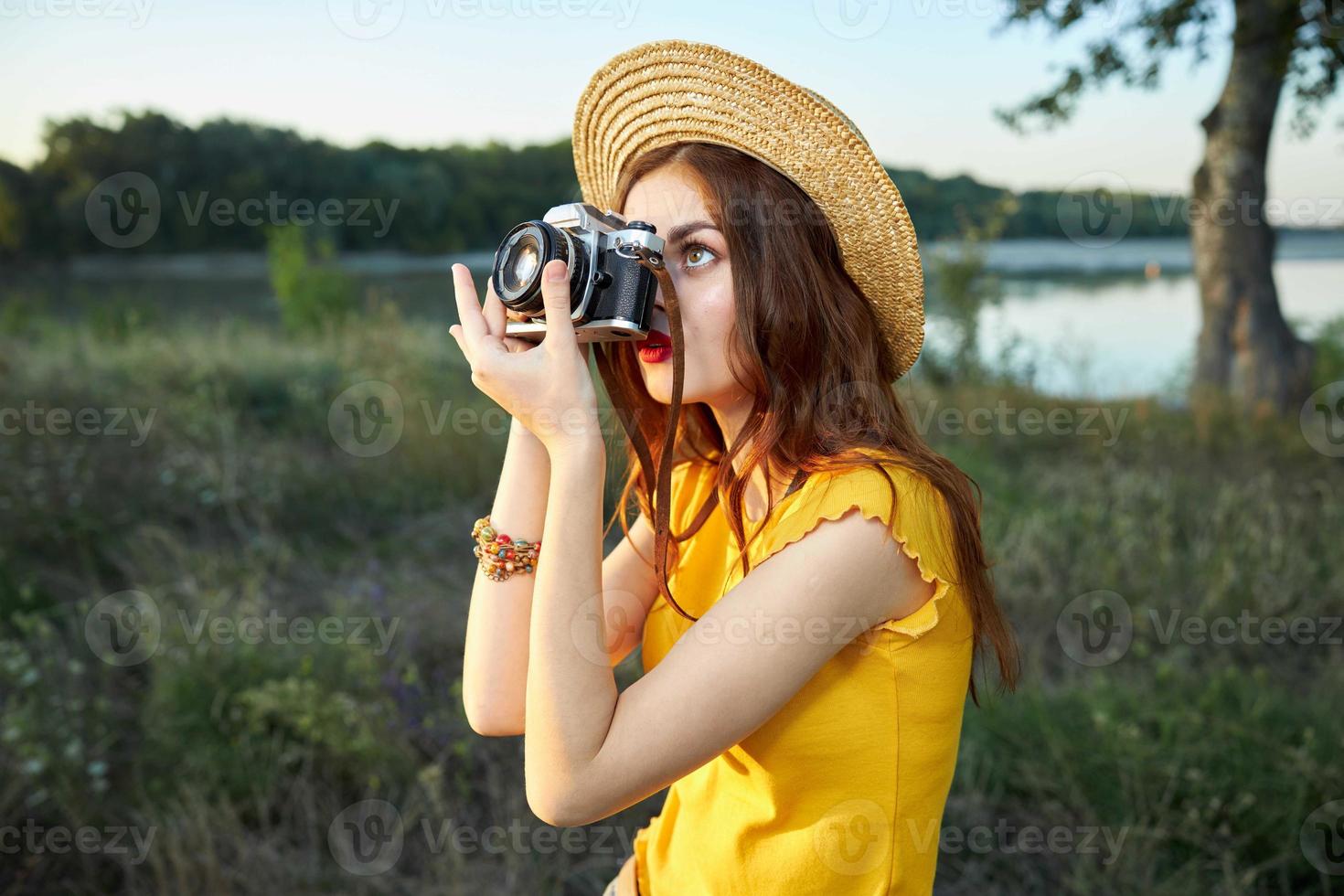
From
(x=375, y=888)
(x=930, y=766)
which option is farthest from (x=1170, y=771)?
(x=375, y=888)

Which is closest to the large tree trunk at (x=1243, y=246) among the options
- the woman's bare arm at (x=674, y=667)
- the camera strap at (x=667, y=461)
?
the camera strap at (x=667, y=461)

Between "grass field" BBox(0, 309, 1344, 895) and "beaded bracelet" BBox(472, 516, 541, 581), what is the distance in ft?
3.60

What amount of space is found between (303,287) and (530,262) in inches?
279

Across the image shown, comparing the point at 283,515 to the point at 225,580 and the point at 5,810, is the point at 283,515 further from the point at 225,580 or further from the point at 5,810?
the point at 5,810

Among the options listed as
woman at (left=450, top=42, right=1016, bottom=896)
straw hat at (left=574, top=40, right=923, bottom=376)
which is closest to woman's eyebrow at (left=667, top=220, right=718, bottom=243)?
woman at (left=450, top=42, right=1016, bottom=896)

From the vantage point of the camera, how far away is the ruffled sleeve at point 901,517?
974 millimetres

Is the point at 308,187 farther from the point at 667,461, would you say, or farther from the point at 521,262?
the point at 667,461

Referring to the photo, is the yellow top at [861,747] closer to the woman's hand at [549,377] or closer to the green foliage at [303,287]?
the woman's hand at [549,377]

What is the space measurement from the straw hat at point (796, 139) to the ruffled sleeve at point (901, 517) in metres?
0.30

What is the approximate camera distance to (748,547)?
3.76ft

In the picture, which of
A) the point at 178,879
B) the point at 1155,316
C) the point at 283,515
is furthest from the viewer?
the point at 1155,316

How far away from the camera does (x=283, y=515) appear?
381 centimetres

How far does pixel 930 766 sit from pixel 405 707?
1.77 metres

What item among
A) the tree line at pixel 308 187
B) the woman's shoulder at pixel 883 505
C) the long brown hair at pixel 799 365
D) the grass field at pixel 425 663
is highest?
the tree line at pixel 308 187
